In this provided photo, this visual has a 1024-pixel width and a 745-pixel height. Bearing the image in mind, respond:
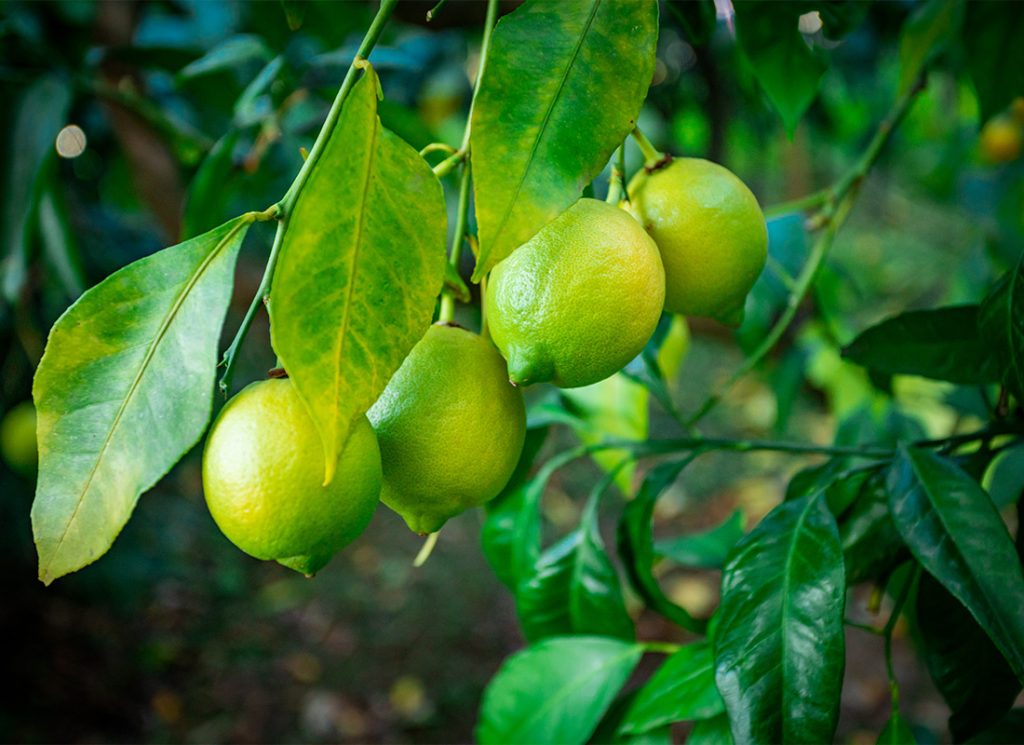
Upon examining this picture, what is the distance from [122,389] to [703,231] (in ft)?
0.83

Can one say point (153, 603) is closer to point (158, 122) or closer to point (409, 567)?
point (409, 567)

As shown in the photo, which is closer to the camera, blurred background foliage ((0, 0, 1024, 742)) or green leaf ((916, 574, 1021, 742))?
green leaf ((916, 574, 1021, 742))

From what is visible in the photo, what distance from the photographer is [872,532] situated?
21.0 inches

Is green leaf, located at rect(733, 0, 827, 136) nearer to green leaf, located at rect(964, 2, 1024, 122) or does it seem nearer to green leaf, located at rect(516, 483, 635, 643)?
green leaf, located at rect(964, 2, 1024, 122)

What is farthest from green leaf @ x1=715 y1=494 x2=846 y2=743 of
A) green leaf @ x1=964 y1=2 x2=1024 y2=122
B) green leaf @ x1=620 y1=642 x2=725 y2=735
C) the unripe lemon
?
the unripe lemon

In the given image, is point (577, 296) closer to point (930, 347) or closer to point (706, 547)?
point (930, 347)

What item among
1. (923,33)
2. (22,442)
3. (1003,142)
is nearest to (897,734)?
(923,33)

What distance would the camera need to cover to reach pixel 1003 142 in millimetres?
1665

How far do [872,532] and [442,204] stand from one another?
Result: 37cm

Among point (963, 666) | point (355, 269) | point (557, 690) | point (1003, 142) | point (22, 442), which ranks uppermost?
point (355, 269)

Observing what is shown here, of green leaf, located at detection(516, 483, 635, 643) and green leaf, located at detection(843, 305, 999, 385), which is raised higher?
green leaf, located at detection(843, 305, 999, 385)

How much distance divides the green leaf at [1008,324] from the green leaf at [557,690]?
0.31 metres

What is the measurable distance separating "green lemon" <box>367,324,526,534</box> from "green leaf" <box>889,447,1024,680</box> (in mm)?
215

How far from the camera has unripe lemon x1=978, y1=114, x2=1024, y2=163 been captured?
65.2 inches
